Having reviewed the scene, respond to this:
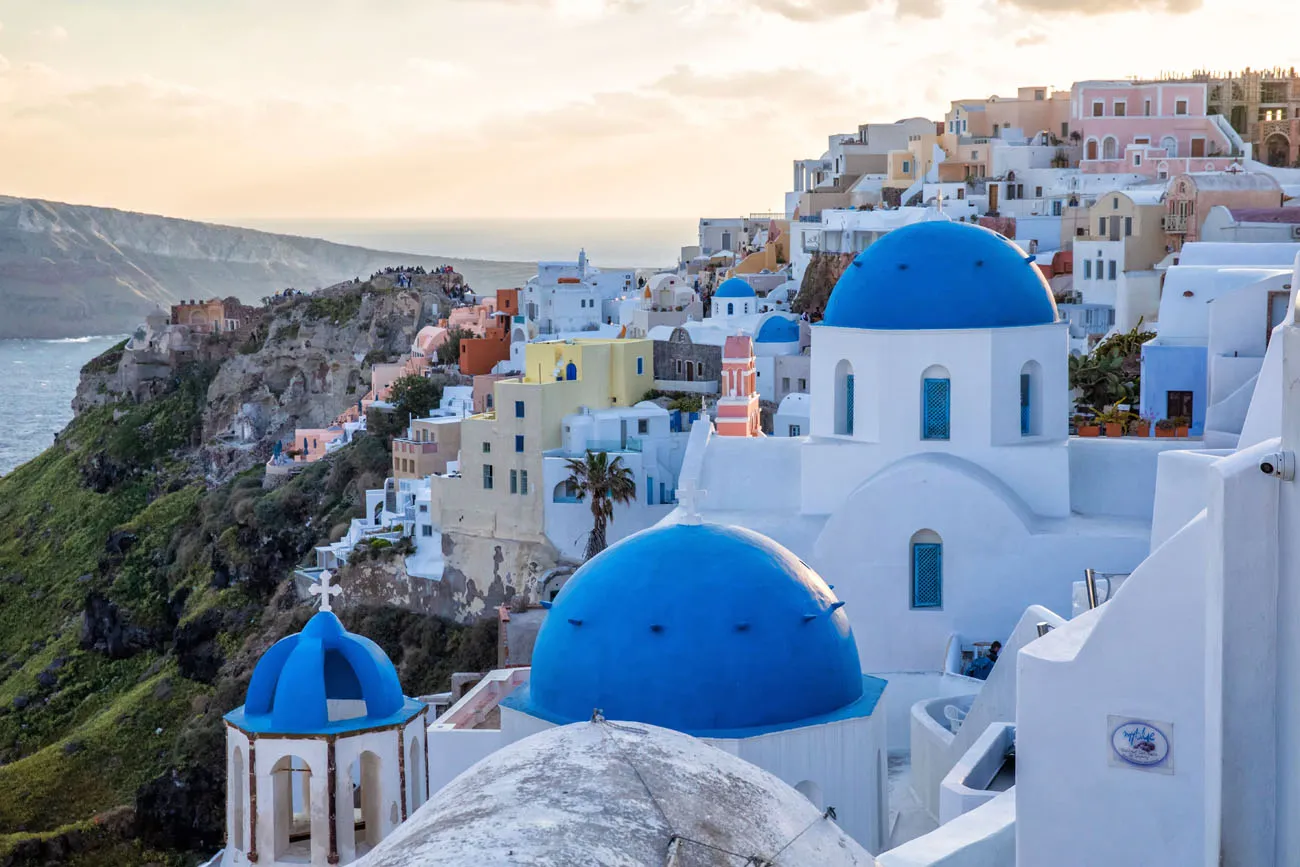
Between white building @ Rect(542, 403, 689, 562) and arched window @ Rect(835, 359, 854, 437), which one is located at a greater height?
arched window @ Rect(835, 359, 854, 437)

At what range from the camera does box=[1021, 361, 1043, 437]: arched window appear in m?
18.3

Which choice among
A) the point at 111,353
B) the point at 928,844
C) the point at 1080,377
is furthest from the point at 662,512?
the point at 111,353

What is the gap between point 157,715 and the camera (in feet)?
137

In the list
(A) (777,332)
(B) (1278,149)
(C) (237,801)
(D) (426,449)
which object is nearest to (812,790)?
(C) (237,801)

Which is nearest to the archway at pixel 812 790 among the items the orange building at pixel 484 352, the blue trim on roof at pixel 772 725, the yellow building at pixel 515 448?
the blue trim on roof at pixel 772 725

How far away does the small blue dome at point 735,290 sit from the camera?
45.8 meters

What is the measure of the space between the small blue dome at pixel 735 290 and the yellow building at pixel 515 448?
11.0 metres

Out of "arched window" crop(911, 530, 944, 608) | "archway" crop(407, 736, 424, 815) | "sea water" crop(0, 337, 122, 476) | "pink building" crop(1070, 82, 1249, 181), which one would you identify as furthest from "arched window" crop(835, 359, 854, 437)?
"sea water" crop(0, 337, 122, 476)

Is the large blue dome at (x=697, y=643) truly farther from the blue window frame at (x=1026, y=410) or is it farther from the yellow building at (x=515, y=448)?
the yellow building at (x=515, y=448)

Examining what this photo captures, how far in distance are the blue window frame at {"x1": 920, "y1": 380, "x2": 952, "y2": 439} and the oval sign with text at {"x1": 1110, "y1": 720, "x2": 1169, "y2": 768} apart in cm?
881

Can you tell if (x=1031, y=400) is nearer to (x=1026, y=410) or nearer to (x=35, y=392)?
(x=1026, y=410)

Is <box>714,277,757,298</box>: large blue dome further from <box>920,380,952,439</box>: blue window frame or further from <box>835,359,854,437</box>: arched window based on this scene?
<box>920,380,952,439</box>: blue window frame

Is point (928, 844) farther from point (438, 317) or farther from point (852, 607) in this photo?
point (438, 317)

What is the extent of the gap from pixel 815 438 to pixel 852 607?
202cm
